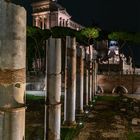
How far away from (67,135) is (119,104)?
46.3ft

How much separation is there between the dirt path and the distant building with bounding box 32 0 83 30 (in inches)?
2485

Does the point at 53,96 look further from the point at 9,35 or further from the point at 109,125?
the point at 109,125

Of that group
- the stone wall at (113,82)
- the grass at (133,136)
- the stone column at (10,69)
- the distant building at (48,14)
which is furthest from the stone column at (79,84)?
the distant building at (48,14)

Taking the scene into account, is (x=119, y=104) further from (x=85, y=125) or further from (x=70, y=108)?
(x=70, y=108)

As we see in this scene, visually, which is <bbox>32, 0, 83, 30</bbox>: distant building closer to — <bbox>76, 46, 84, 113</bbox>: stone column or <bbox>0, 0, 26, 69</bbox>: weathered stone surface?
<bbox>76, 46, 84, 113</bbox>: stone column

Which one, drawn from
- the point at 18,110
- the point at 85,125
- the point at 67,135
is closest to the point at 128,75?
the point at 85,125

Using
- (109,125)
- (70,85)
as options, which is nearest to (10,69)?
(70,85)

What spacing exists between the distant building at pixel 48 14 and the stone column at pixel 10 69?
78.5 m

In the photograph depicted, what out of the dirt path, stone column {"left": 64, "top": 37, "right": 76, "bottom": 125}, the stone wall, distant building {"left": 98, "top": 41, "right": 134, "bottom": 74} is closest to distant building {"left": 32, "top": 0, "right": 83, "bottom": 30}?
distant building {"left": 98, "top": 41, "right": 134, "bottom": 74}

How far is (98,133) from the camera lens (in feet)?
53.8

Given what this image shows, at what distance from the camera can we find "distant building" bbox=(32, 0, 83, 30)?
85938 millimetres

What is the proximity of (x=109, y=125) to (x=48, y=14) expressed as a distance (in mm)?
70911

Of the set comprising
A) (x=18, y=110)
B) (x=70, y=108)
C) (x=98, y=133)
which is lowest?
(x=98, y=133)

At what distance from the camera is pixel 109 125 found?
18469mm
